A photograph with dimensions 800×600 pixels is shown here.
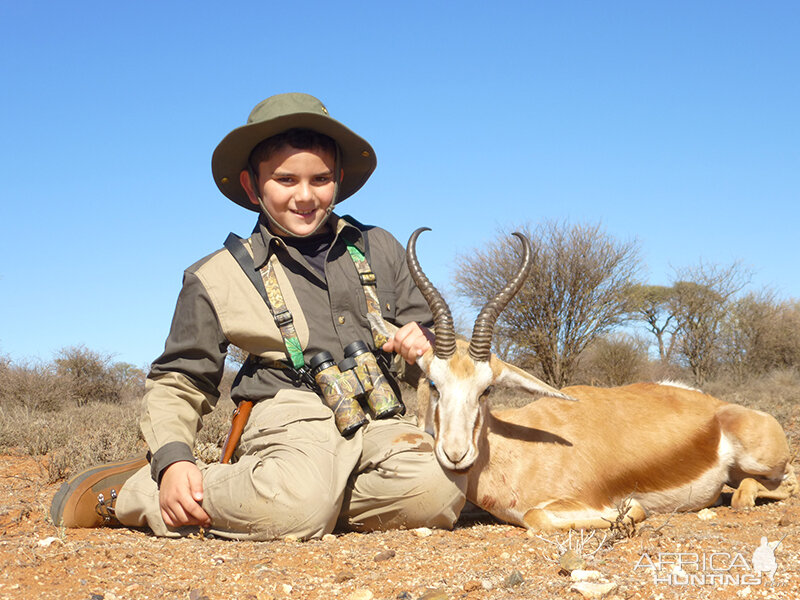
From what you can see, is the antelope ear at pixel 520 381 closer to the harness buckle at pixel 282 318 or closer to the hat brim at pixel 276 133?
the harness buckle at pixel 282 318

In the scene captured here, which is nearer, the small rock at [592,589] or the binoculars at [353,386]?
the small rock at [592,589]

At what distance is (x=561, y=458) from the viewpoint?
4.84m

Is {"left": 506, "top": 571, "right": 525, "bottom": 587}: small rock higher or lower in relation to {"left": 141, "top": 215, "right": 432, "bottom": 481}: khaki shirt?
lower

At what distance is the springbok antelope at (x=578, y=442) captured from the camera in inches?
173

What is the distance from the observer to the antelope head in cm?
409

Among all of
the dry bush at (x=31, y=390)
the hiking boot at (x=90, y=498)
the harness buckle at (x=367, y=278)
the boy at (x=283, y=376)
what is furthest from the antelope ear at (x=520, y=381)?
the dry bush at (x=31, y=390)

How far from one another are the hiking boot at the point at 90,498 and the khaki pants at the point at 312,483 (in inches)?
5.6

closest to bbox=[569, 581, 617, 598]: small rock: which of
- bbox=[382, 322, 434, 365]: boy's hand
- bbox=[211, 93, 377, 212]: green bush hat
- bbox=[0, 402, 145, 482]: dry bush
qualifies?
bbox=[382, 322, 434, 365]: boy's hand

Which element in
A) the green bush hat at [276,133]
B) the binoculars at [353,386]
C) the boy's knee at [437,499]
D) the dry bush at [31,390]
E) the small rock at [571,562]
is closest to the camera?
the small rock at [571,562]

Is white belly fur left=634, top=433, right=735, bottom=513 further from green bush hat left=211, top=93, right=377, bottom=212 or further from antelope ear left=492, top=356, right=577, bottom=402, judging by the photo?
green bush hat left=211, top=93, right=377, bottom=212

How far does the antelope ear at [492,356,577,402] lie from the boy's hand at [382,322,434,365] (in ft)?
1.64

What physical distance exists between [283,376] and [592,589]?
8.45ft

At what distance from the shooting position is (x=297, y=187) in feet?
15.8

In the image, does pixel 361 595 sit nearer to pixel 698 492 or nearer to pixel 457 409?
pixel 457 409
